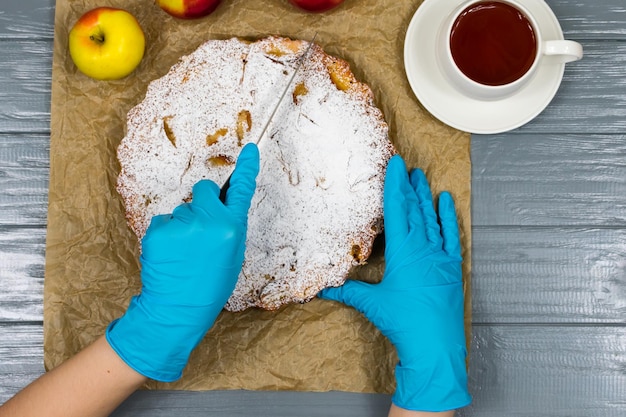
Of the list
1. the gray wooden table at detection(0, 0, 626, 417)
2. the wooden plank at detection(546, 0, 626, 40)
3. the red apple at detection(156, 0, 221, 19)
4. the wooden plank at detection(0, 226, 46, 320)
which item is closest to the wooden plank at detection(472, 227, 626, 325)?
the gray wooden table at detection(0, 0, 626, 417)

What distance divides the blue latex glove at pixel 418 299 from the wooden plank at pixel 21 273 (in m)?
0.58

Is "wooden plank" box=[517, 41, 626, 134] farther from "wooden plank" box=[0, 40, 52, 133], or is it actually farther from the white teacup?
"wooden plank" box=[0, 40, 52, 133]

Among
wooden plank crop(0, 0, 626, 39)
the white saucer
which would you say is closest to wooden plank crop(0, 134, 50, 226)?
the white saucer

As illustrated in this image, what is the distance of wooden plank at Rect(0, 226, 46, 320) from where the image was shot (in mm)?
1217

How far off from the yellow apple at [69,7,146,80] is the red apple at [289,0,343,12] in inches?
12.1

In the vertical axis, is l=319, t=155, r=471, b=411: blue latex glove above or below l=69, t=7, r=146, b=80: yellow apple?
below

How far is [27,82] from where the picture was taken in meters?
1.22

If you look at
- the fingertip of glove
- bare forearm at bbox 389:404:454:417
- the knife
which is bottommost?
bare forearm at bbox 389:404:454:417

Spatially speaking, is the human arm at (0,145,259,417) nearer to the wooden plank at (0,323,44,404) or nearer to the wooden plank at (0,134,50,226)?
the wooden plank at (0,323,44,404)

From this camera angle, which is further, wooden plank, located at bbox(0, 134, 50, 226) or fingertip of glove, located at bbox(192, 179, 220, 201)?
wooden plank, located at bbox(0, 134, 50, 226)

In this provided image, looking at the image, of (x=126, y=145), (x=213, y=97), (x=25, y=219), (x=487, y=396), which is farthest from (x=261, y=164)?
(x=487, y=396)

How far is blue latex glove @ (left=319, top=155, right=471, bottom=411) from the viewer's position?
113 cm

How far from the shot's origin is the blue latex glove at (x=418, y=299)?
113 centimetres

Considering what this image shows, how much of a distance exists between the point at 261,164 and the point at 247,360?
0.39 meters
